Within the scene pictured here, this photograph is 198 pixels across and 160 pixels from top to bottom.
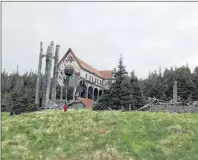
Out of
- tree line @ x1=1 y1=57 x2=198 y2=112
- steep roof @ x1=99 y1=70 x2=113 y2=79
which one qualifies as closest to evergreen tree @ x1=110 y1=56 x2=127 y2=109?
tree line @ x1=1 y1=57 x2=198 y2=112

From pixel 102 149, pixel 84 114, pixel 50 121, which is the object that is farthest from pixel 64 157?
pixel 84 114

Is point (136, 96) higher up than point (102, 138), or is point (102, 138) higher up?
point (136, 96)

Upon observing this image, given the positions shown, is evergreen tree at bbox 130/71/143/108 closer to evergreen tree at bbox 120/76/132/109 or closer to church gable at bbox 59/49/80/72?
evergreen tree at bbox 120/76/132/109

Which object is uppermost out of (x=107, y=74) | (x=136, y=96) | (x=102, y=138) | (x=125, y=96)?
(x=107, y=74)

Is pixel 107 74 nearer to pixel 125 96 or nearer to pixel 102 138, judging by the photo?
pixel 125 96

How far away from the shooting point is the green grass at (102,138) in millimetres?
21375

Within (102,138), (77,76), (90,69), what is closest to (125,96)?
(77,76)

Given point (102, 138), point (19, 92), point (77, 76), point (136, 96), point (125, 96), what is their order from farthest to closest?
point (19, 92)
point (77, 76)
point (136, 96)
point (125, 96)
point (102, 138)

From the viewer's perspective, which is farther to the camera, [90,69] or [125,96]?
[90,69]

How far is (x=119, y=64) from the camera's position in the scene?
7069 cm

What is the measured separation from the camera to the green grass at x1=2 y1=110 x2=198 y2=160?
70.1ft

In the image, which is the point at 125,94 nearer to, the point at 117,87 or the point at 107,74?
the point at 117,87

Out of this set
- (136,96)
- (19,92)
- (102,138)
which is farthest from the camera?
(19,92)

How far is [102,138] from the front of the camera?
24.5 m
